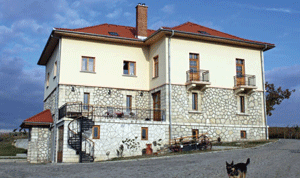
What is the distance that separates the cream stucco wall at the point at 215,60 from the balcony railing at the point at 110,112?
8.82ft

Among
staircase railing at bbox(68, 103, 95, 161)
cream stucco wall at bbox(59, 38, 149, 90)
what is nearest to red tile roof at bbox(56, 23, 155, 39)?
cream stucco wall at bbox(59, 38, 149, 90)

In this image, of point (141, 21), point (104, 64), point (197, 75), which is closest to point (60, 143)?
point (104, 64)

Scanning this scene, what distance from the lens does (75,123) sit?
2130 cm

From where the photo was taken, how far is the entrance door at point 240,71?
2565 centimetres

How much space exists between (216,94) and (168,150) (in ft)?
17.8

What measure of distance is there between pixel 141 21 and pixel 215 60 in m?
6.03

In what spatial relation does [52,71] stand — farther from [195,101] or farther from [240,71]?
[240,71]

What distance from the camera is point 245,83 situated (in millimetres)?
25688

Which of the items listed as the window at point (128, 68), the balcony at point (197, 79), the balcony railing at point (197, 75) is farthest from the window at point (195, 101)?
the window at point (128, 68)

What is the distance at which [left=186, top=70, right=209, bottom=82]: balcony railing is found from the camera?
2410 centimetres

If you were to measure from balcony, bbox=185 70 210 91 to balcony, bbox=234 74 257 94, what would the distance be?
2.54 metres

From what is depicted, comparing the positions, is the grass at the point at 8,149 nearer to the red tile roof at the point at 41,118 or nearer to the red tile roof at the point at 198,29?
the red tile roof at the point at 41,118

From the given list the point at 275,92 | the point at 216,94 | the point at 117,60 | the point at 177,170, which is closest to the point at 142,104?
the point at 117,60

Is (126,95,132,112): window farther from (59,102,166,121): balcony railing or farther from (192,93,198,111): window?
(192,93,198,111): window
